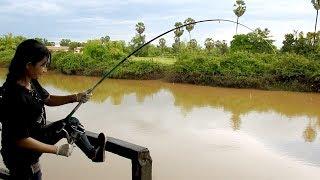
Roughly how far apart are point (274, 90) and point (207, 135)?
35.2 ft

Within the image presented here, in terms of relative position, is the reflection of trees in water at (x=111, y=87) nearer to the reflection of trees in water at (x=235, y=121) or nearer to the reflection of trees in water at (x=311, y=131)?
the reflection of trees in water at (x=235, y=121)

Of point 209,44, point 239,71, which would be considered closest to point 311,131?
point 239,71

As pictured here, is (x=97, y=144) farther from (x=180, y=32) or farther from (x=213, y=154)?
(x=180, y=32)

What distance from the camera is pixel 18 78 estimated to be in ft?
6.24

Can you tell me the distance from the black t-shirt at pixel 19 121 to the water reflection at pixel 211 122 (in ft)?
16.1

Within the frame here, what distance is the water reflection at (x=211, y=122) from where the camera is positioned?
832cm

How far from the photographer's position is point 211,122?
1162 cm

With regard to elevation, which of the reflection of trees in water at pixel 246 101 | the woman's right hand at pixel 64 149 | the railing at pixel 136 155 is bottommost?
the reflection of trees in water at pixel 246 101

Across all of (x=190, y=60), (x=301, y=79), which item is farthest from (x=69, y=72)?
(x=301, y=79)

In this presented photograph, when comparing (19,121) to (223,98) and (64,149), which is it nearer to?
(64,149)

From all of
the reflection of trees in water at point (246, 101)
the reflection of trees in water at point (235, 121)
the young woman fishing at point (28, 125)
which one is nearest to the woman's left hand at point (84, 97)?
the young woman fishing at point (28, 125)

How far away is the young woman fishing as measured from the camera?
1.81 m

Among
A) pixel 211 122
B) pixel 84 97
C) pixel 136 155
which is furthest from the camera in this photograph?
pixel 211 122

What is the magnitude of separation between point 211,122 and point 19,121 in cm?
1005
